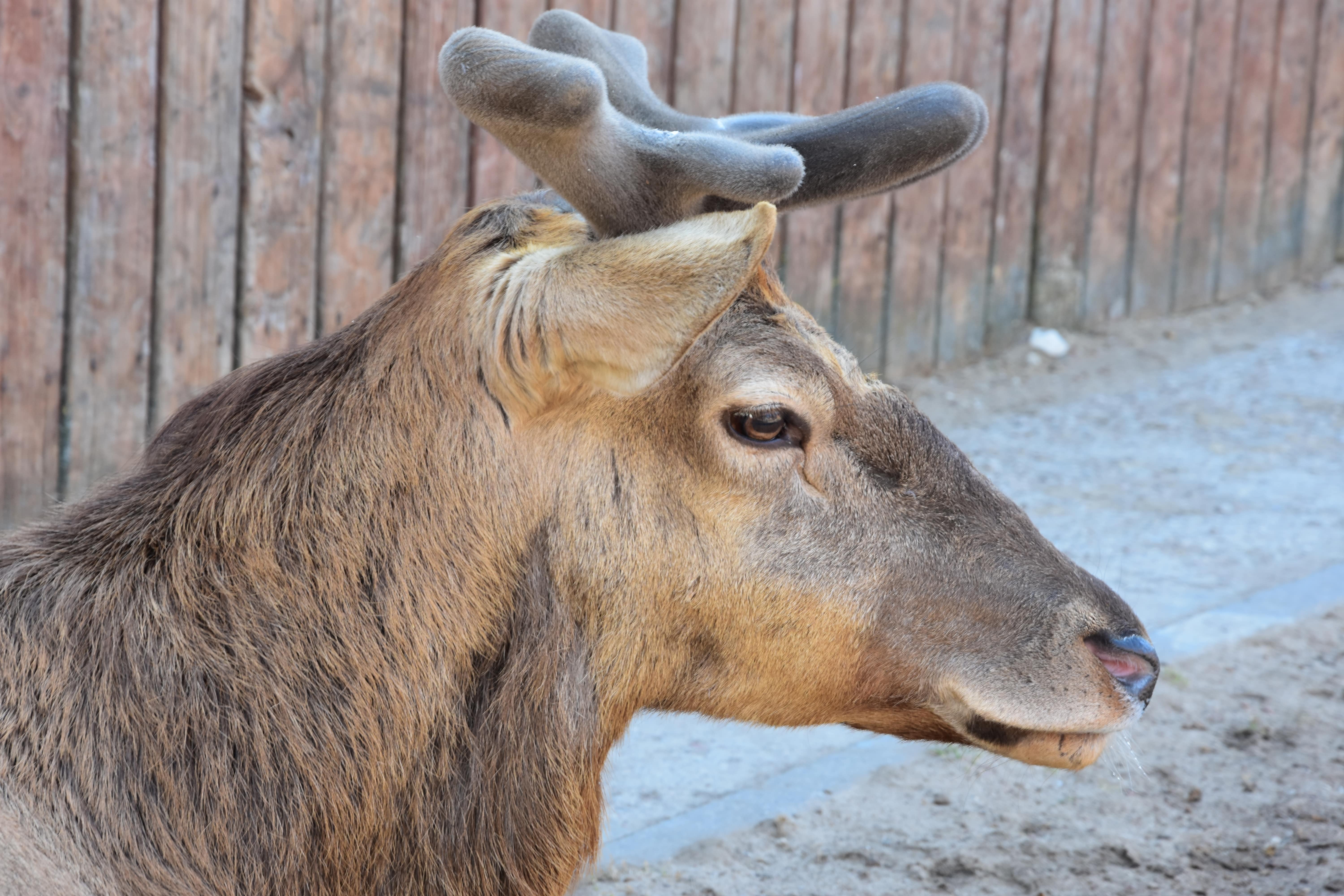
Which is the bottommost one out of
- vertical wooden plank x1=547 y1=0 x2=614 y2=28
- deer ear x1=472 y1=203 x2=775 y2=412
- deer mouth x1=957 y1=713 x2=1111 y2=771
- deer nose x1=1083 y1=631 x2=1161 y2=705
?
deer mouth x1=957 y1=713 x2=1111 y2=771

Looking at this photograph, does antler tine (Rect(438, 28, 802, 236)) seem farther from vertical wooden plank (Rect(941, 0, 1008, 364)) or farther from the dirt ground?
vertical wooden plank (Rect(941, 0, 1008, 364))

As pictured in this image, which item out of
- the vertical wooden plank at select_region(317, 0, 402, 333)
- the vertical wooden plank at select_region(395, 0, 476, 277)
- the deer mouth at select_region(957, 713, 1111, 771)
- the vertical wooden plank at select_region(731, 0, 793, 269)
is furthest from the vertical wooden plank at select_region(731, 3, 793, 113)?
the deer mouth at select_region(957, 713, 1111, 771)

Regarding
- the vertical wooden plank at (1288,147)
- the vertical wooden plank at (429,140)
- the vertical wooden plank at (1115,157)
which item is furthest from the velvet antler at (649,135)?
the vertical wooden plank at (1288,147)

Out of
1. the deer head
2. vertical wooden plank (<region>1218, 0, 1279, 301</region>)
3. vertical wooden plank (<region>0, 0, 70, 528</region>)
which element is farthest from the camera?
vertical wooden plank (<region>1218, 0, 1279, 301</region>)

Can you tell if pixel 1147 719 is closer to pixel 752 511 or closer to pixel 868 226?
pixel 752 511

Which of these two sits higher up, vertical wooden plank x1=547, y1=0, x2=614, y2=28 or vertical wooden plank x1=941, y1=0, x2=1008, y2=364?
vertical wooden plank x1=547, y1=0, x2=614, y2=28

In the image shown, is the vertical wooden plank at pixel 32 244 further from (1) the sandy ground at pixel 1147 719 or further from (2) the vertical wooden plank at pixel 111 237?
(1) the sandy ground at pixel 1147 719

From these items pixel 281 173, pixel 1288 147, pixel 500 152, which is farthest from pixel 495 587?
pixel 1288 147

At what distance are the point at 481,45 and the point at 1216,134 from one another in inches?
313

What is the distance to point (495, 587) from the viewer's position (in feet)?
8.16

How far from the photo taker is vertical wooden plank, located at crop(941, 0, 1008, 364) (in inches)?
305

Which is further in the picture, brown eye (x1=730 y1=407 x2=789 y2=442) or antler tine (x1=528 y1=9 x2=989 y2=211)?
antler tine (x1=528 y1=9 x2=989 y2=211)

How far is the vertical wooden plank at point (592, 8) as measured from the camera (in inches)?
237

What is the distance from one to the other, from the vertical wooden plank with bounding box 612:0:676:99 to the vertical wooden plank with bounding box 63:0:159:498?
213cm
